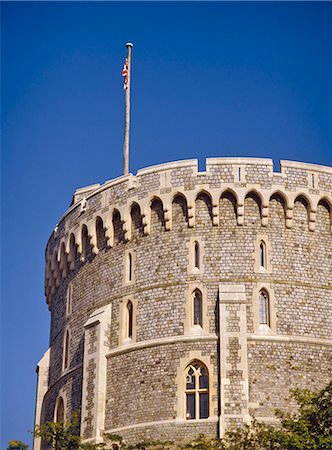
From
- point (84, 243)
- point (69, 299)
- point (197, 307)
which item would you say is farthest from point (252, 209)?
point (69, 299)

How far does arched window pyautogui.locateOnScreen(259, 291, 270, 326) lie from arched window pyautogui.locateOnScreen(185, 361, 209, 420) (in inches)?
108

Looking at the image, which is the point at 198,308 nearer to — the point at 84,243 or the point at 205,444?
the point at 205,444

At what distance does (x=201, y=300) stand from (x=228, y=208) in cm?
362

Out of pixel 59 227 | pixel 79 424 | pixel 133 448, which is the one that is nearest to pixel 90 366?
pixel 79 424

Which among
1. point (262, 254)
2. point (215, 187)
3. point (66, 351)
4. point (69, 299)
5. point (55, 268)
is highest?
point (215, 187)

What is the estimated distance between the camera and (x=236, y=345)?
36.9 metres

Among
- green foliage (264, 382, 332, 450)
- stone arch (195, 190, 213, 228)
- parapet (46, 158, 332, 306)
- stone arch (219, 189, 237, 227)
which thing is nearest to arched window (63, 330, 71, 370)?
parapet (46, 158, 332, 306)

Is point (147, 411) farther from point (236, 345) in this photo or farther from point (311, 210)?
point (311, 210)

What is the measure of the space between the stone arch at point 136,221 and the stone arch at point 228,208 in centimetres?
309

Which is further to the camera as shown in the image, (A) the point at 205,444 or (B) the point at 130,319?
(B) the point at 130,319

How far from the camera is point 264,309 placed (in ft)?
126

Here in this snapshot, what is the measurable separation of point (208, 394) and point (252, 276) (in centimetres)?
460

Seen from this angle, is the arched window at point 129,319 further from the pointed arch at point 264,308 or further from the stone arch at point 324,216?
the stone arch at point 324,216

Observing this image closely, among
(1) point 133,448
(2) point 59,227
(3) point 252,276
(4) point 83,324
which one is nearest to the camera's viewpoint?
(1) point 133,448
